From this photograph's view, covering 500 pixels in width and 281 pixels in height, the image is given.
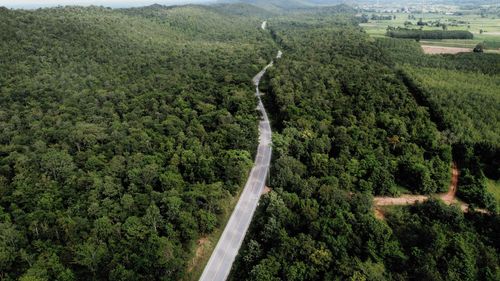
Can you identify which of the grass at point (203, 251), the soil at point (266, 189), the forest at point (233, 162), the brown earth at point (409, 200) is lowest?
the grass at point (203, 251)

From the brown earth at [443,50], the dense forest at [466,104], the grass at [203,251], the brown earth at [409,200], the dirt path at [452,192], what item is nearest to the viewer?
the grass at [203,251]

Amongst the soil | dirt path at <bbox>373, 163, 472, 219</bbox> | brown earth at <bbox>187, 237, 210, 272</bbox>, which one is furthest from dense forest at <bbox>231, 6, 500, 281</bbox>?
brown earth at <bbox>187, 237, 210, 272</bbox>

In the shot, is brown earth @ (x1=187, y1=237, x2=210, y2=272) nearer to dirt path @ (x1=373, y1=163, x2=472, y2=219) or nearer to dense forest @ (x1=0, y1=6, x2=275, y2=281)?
dense forest @ (x1=0, y1=6, x2=275, y2=281)

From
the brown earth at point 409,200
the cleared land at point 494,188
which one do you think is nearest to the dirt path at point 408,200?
the brown earth at point 409,200

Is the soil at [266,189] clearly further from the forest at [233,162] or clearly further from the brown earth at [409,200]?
the brown earth at [409,200]

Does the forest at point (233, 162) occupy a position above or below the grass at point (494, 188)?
above

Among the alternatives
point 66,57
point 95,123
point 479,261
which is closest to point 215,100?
point 95,123

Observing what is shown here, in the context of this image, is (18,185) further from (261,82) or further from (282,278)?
(261,82)
